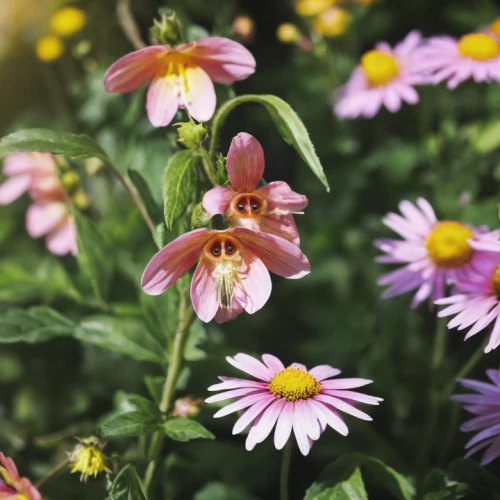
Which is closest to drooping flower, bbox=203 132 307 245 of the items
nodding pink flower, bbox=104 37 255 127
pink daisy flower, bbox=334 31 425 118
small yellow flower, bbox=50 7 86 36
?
nodding pink flower, bbox=104 37 255 127

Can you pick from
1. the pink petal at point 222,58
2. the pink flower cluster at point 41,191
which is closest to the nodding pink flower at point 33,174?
the pink flower cluster at point 41,191

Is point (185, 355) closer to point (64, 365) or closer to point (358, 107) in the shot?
point (64, 365)

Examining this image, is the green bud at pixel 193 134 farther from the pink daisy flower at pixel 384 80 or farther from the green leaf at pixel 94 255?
the pink daisy flower at pixel 384 80

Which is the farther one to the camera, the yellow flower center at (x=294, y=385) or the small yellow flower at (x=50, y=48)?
the small yellow flower at (x=50, y=48)

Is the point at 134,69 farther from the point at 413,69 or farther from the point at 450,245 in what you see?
the point at 413,69

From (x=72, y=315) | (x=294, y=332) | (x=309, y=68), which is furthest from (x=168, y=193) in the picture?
(x=309, y=68)

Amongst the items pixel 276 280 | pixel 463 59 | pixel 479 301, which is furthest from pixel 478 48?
pixel 276 280
